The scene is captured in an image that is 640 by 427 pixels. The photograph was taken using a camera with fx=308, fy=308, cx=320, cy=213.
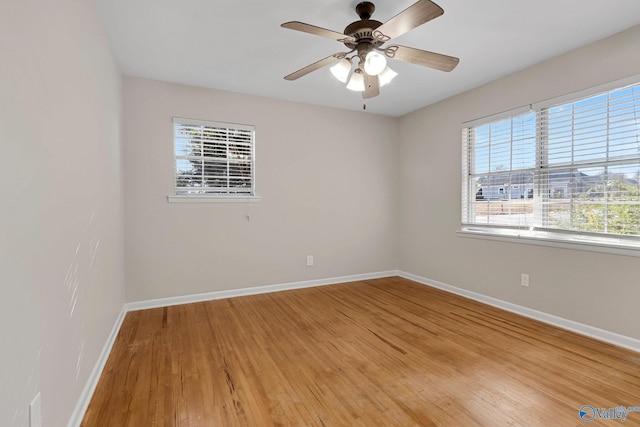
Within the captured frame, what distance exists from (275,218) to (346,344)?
2.05m

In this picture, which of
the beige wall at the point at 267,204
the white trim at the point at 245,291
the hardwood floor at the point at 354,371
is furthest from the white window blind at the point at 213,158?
the hardwood floor at the point at 354,371

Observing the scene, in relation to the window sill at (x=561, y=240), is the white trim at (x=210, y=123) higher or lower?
higher

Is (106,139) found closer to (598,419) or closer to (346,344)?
(346,344)

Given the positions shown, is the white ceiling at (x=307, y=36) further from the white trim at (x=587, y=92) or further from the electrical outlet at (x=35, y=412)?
the electrical outlet at (x=35, y=412)

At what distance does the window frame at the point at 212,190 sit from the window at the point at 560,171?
274 centimetres

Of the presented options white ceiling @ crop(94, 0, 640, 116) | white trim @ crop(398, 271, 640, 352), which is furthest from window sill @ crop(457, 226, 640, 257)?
white ceiling @ crop(94, 0, 640, 116)

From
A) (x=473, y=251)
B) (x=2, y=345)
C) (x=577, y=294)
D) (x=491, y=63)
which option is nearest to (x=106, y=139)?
(x=2, y=345)

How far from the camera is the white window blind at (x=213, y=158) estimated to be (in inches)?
145

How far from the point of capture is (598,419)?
1.68 m

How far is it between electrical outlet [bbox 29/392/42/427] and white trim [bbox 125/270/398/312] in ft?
7.92

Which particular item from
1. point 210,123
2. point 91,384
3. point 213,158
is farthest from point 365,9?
point 91,384

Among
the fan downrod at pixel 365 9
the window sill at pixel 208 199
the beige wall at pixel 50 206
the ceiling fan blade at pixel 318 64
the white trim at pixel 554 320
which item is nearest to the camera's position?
the beige wall at pixel 50 206

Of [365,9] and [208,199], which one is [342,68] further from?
[208,199]

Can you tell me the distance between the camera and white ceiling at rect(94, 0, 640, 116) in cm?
222
